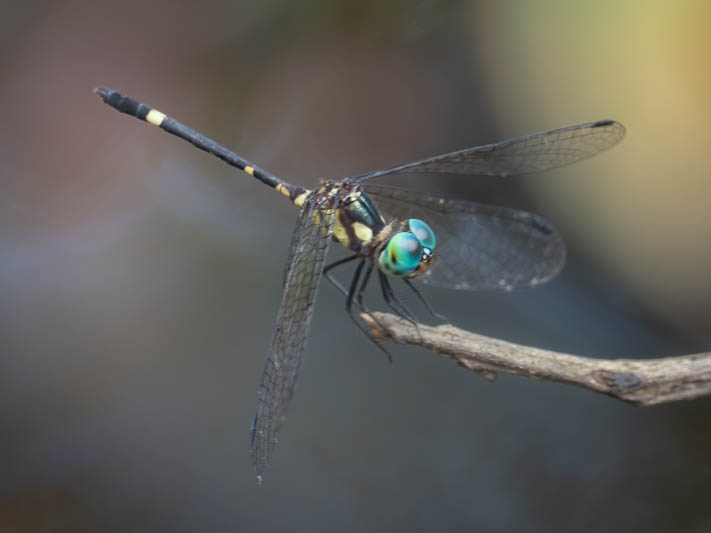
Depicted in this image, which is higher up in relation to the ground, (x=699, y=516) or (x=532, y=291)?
(x=532, y=291)

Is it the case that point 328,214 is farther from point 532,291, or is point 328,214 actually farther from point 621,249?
point 621,249

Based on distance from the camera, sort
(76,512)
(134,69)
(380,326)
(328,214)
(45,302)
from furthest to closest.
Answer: (134,69) < (45,302) < (76,512) < (328,214) < (380,326)

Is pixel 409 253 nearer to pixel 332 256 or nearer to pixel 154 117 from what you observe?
pixel 332 256

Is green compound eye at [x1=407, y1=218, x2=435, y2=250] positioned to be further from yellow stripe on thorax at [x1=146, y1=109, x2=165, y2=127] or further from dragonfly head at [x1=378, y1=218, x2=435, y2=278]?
yellow stripe on thorax at [x1=146, y1=109, x2=165, y2=127]

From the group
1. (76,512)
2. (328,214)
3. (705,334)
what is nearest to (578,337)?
(705,334)

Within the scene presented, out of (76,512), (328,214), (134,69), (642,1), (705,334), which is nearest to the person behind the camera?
(328,214)

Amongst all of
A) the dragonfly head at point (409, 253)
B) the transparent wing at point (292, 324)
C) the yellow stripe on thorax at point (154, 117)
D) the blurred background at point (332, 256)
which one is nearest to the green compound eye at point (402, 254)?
the dragonfly head at point (409, 253)

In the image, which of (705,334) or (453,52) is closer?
(705,334)

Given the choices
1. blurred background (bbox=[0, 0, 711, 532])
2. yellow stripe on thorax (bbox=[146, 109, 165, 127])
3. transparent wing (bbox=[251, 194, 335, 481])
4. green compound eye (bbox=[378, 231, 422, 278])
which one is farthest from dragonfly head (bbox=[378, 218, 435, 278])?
yellow stripe on thorax (bbox=[146, 109, 165, 127])

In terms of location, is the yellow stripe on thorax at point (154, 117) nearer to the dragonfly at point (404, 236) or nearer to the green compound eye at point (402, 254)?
the dragonfly at point (404, 236)
